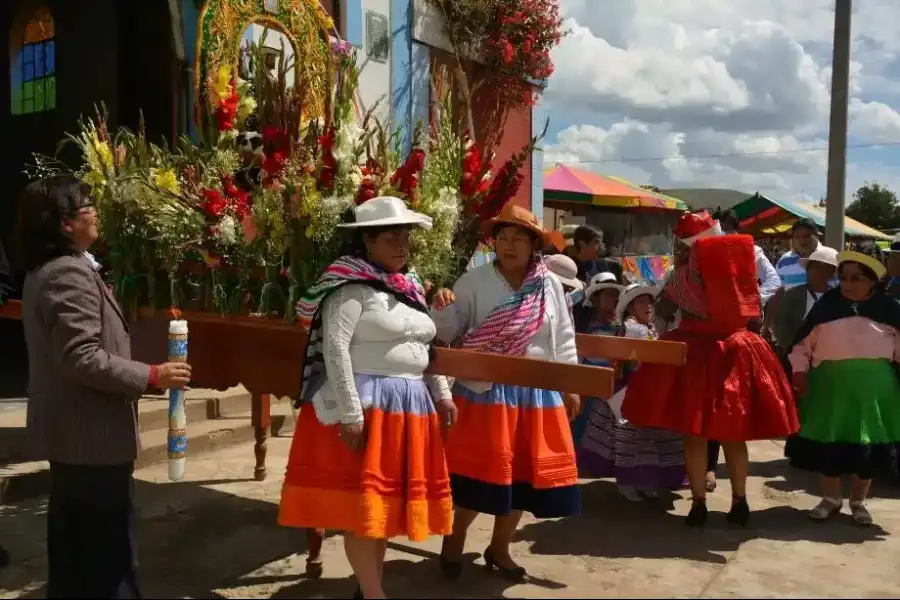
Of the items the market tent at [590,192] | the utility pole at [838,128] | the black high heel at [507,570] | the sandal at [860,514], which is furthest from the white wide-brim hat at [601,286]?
the market tent at [590,192]

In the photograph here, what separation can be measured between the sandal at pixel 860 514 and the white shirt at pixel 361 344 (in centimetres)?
295

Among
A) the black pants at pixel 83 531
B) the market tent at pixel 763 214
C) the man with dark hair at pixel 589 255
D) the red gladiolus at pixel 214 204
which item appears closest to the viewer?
the black pants at pixel 83 531

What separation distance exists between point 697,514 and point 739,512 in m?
0.24

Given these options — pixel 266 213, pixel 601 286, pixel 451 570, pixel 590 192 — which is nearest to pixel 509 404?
pixel 451 570

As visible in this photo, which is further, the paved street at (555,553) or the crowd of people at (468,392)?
the paved street at (555,553)

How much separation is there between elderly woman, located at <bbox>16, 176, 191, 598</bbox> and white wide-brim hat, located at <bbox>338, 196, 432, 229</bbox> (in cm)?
87

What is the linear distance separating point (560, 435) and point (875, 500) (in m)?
2.84

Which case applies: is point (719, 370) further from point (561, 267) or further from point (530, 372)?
point (530, 372)

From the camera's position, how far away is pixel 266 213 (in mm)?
3496

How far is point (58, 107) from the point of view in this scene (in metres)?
7.01

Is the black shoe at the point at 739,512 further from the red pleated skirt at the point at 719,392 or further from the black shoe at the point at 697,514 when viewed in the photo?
the red pleated skirt at the point at 719,392

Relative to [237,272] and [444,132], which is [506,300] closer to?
[444,132]

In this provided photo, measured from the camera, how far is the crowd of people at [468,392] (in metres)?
2.73

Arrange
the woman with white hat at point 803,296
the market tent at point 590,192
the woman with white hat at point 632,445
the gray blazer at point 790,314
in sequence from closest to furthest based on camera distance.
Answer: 1. the woman with white hat at point 632,445
2. the woman with white hat at point 803,296
3. the gray blazer at point 790,314
4. the market tent at point 590,192
